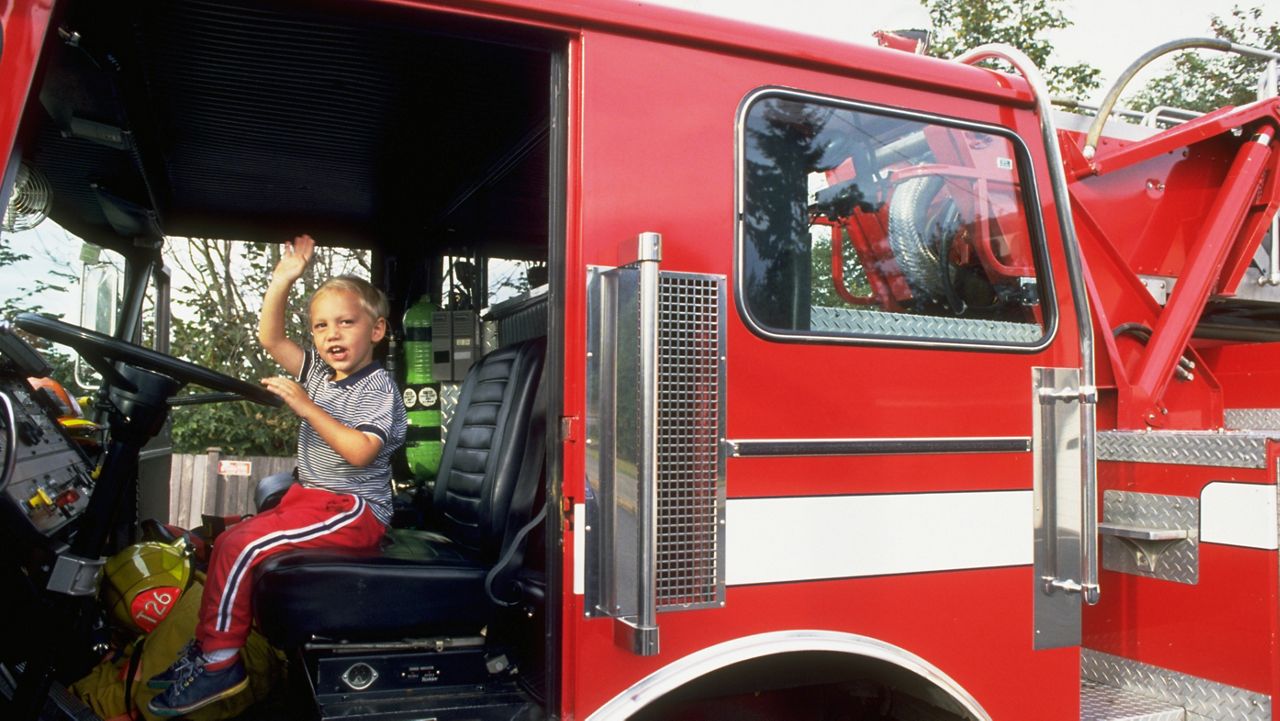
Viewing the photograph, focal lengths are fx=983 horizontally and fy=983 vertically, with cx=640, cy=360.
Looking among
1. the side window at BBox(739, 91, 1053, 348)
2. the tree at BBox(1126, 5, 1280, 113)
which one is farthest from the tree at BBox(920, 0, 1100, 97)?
the side window at BBox(739, 91, 1053, 348)

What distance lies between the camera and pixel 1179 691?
249cm

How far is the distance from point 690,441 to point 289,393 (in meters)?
1.05

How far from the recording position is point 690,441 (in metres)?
2.01

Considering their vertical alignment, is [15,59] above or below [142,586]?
above

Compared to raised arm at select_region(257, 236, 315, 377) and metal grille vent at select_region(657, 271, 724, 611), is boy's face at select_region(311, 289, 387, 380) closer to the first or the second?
raised arm at select_region(257, 236, 315, 377)

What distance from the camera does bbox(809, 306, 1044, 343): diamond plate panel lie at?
2248mm

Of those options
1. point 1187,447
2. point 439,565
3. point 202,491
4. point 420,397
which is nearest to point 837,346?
point 1187,447

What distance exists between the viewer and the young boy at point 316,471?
7.86 feet

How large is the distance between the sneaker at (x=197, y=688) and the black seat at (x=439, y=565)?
0.13 m

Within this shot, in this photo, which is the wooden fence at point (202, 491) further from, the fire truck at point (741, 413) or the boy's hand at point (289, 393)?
the boy's hand at point (289, 393)

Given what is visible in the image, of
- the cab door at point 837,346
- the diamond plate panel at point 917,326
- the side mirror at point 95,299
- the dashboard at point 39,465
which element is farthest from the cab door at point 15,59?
the side mirror at point 95,299

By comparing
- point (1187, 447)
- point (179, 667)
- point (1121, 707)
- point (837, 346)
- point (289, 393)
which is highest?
point (837, 346)

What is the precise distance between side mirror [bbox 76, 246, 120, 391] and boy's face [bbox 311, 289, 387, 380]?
91cm

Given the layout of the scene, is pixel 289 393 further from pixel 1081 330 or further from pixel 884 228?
pixel 1081 330
